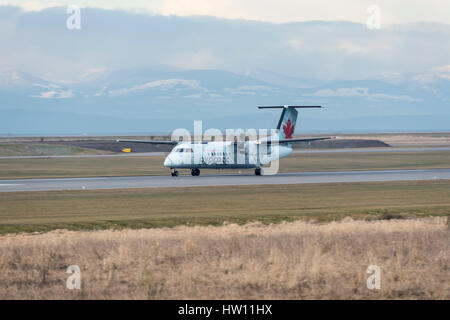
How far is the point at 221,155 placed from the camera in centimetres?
5297

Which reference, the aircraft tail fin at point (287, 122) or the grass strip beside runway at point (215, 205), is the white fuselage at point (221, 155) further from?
the grass strip beside runway at point (215, 205)

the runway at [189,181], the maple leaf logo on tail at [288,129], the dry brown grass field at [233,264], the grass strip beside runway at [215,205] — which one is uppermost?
the maple leaf logo on tail at [288,129]

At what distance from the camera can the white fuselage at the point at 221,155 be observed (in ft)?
171

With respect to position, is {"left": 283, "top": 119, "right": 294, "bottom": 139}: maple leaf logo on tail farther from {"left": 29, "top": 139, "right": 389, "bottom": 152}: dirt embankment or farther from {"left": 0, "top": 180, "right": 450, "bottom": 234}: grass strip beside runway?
{"left": 29, "top": 139, "right": 389, "bottom": 152}: dirt embankment

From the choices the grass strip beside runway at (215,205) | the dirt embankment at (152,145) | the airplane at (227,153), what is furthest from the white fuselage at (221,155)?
the dirt embankment at (152,145)

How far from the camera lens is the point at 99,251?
17812 mm

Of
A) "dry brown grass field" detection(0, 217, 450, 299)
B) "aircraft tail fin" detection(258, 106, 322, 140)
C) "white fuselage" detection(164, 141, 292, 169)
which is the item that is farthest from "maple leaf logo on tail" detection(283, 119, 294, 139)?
"dry brown grass field" detection(0, 217, 450, 299)

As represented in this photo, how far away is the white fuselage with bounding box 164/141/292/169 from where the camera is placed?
52.2m

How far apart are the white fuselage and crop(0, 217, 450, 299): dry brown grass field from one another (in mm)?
30098

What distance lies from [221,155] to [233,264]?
3712 cm

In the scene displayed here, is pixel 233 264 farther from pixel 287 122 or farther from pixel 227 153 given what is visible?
pixel 287 122

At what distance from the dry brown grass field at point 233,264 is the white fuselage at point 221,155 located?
30098 mm

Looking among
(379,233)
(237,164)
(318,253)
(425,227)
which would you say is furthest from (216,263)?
(237,164)

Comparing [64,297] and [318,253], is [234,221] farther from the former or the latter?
[64,297]
